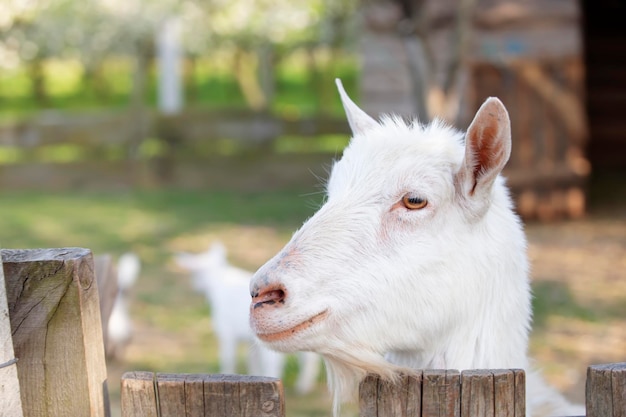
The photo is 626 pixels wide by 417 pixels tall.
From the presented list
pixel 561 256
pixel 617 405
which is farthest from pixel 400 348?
pixel 561 256

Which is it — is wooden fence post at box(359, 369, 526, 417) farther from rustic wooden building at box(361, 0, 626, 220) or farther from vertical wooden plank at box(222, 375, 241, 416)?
rustic wooden building at box(361, 0, 626, 220)

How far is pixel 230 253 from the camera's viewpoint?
9.87m

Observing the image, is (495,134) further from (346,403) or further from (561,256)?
(561,256)

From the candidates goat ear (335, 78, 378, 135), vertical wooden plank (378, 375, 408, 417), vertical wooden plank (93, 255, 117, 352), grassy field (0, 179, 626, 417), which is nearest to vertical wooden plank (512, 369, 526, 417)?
vertical wooden plank (378, 375, 408, 417)

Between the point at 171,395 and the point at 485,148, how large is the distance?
99 centimetres

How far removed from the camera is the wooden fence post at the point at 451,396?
1.85 meters

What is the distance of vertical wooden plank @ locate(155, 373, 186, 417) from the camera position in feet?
6.09

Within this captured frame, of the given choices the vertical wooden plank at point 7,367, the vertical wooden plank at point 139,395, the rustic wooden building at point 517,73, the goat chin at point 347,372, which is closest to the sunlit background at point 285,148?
the rustic wooden building at point 517,73

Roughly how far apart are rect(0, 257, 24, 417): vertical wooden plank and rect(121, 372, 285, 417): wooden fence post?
221 mm

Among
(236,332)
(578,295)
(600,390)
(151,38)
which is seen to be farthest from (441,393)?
(151,38)

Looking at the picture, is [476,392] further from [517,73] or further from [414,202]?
[517,73]

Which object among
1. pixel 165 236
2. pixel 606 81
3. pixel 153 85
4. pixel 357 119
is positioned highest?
pixel 153 85

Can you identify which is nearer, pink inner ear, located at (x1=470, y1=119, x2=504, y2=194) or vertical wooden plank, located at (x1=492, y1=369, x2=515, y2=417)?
vertical wooden plank, located at (x1=492, y1=369, x2=515, y2=417)

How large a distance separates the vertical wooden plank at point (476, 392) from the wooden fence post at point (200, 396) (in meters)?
0.39
